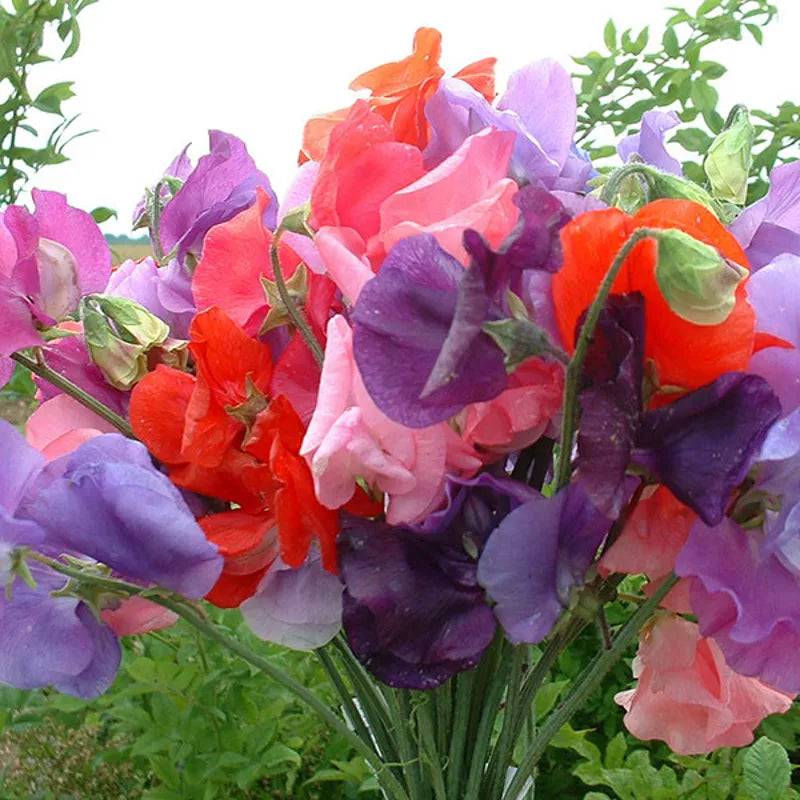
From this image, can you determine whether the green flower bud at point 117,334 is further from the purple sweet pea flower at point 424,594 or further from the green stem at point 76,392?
the purple sweet pea flower at point 424,594

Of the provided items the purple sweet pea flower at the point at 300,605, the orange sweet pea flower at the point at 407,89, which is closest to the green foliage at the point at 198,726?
the purple sweet pea flower at the point at 300,605

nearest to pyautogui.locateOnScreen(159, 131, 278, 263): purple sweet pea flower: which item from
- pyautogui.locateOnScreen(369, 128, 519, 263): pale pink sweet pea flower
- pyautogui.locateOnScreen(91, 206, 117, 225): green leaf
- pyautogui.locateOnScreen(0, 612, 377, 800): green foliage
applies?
pyautogui.locateOnScreen(369, 128, 519, 263): pale pink sweet pea flower

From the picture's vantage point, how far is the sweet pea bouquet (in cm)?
36

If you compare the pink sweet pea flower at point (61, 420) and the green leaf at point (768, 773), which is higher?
the pink sweet pea flower at point (61, 420)

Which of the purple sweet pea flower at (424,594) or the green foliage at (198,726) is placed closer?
the purple sweet pea flower at (424,594)

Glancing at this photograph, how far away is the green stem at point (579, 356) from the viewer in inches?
13.0

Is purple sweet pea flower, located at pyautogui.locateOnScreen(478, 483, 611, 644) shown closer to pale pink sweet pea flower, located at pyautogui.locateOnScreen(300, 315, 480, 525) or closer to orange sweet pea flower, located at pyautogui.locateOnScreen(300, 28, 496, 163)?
pale pink sweet pea flower, located at pyautogui.locateOnScreen(300, 315, 480, 525)

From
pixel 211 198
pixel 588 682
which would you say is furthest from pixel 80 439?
pixel 588 682

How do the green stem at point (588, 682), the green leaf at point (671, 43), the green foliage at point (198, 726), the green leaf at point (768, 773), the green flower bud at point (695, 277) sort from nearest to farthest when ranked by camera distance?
the green flower bud at point (695, 277), the green stem at point (588, 682), the green leaf at point (768, 773), the green foliage at point (198, 726), the green leaf at point (671, 43)

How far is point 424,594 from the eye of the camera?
0.40 meters

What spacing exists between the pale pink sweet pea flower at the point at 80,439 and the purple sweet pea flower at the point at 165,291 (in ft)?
0.17

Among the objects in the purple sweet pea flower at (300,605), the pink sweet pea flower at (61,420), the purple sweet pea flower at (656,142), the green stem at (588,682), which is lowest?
the green stem at (588,682)

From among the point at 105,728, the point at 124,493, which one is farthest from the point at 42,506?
the point at 105,728

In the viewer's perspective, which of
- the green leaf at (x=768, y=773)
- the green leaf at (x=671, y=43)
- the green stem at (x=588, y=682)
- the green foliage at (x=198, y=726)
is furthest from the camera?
the green leaf at (x=671, y=43)
